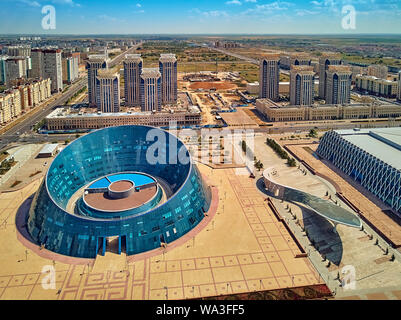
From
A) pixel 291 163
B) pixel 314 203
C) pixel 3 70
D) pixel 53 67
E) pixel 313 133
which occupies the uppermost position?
pixel 53 67

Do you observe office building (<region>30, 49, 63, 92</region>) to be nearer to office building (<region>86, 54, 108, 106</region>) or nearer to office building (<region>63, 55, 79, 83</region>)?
office building (<region>63, 55, 79, 83</region>)

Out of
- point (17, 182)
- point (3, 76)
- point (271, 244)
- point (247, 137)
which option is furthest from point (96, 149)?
point (3, 76)

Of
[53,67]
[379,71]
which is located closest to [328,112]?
[379,71]

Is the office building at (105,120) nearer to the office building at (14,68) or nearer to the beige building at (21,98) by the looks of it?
the beige building at (21,98)

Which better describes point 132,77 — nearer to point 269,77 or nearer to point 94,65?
point 94,65

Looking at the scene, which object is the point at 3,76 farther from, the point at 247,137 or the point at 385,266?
the point at 385,266
